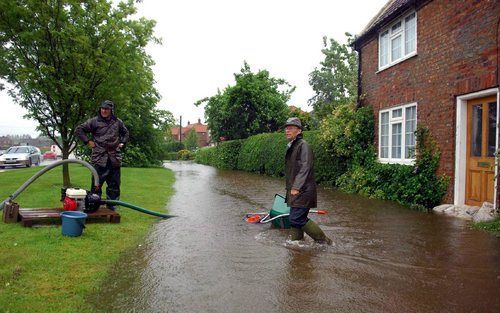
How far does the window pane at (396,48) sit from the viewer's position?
12352mm

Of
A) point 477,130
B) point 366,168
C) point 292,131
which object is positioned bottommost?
point 366,168

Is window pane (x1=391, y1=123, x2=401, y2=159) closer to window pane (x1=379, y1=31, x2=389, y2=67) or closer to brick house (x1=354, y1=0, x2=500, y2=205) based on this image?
brick house (x1=354, y1=0, x2=500, y2=205)

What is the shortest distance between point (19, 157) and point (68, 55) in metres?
20.5

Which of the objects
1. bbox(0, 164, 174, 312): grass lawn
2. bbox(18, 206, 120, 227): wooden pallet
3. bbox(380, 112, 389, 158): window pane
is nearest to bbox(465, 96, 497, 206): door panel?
bbox(380, 112, 389, 158): window pane

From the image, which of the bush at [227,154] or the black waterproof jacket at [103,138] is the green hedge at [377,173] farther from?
the black waterproof jacket at [103,138]

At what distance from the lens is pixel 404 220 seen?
815 centimetres

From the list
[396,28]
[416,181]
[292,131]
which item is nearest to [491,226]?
[416,181]

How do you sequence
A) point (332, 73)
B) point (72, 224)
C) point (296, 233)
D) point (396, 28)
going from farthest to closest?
point (332, 73)
point (396, 28)
point (296, 233)
point (72, 224)

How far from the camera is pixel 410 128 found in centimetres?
1152

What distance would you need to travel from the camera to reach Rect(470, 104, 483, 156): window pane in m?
8.81

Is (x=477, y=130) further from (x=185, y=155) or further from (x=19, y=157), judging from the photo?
(x=185, y=155)

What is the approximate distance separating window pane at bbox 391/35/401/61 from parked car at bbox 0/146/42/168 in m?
24.7

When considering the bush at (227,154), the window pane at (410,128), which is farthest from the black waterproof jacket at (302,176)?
the bush at (227,154)

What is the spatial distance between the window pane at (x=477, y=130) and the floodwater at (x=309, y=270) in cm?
204
